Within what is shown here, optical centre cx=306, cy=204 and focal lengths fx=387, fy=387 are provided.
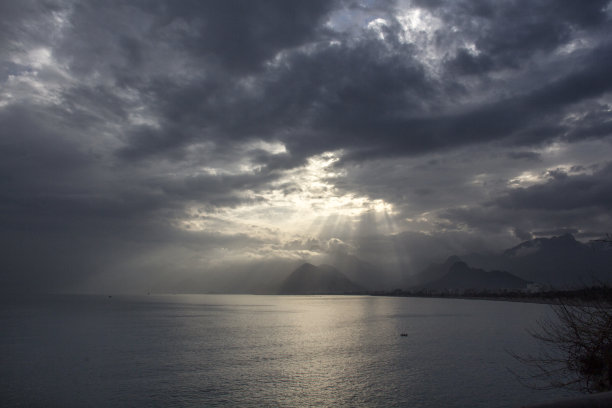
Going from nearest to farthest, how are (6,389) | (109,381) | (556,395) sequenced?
(556,395) < (6,389) < (109,381)

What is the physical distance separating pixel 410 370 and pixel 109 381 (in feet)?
96.7

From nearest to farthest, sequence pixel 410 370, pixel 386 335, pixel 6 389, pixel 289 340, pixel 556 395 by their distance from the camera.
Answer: pixel 556 395 < pixel 6 389 < pixel 410 370 < pixel 289 340 < pixel 386 335

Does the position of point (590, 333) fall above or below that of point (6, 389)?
above

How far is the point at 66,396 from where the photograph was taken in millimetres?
30828

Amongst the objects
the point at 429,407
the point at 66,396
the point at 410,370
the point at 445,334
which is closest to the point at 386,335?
the point at 445,334

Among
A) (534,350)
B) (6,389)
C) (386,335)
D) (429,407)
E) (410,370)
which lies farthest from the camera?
(386,335)

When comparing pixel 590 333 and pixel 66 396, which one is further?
pixel 66 396

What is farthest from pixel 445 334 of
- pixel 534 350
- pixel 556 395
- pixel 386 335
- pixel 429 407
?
pixel 429 407

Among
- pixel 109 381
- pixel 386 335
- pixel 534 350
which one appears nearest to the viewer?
pixel 109 381

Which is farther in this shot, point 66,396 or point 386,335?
point 386,335

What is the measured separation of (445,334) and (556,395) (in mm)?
45261

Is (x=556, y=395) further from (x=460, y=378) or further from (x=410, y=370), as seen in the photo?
(x=410, y=370)

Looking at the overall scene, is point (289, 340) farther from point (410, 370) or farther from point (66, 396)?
point (66, 396)

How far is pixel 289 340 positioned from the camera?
67.2 metres
